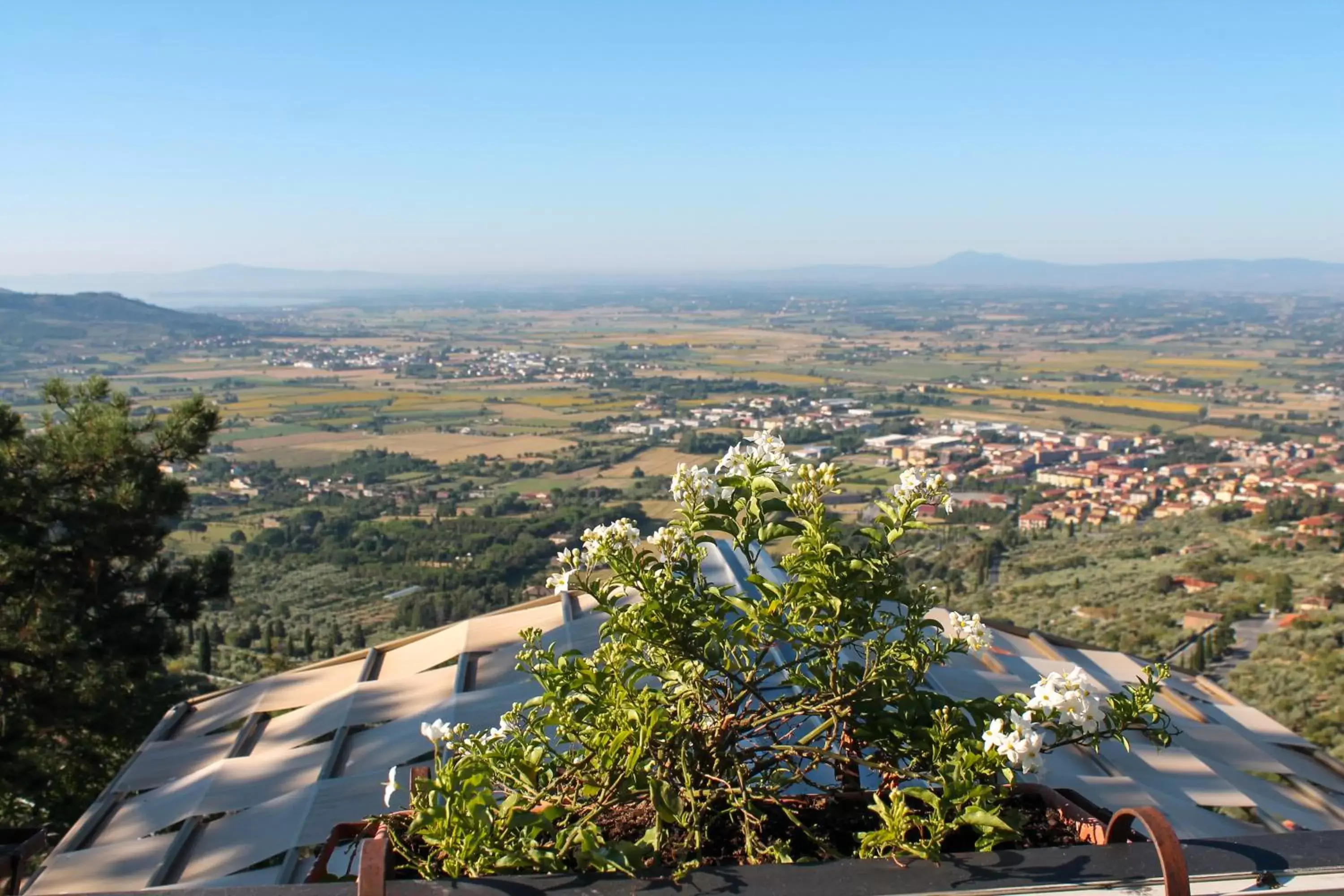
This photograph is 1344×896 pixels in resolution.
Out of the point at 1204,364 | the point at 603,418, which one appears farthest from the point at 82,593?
the point at 1204,364

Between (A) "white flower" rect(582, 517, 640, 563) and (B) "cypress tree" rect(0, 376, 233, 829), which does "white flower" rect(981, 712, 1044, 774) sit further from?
(B) "cypress tree" rect(0, 376, 233, 829)

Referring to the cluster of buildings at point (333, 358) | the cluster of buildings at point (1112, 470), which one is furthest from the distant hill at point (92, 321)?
the cluster of buildings at point (1112, 470)

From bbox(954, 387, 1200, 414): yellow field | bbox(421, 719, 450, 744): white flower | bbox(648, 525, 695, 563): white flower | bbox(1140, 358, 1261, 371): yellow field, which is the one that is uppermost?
bbox(648, 525, 695, 563): white flower

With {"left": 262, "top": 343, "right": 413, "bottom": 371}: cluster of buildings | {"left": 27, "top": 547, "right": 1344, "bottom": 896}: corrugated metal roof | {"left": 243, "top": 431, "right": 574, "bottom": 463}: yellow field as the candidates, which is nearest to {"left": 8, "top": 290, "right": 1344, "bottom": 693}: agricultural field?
{"left": 243, "top": 431, "right": 574, "bottom": 463}: yellow field

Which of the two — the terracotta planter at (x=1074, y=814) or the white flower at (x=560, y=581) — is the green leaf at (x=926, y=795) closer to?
the terracotta planter at (x=1074, y=814)

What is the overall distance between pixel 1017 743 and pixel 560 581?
60cm

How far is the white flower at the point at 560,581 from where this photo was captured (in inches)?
50.4

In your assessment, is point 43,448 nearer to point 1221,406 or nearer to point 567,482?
point 567,482

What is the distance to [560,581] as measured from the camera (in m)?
1.32

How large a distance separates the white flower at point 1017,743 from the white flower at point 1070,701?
3 centimetres

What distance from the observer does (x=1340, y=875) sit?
99cm

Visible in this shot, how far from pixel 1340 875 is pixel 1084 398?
2133 inches

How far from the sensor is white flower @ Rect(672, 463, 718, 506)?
123cm

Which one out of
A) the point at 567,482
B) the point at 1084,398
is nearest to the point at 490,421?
→ the point at 567,482
